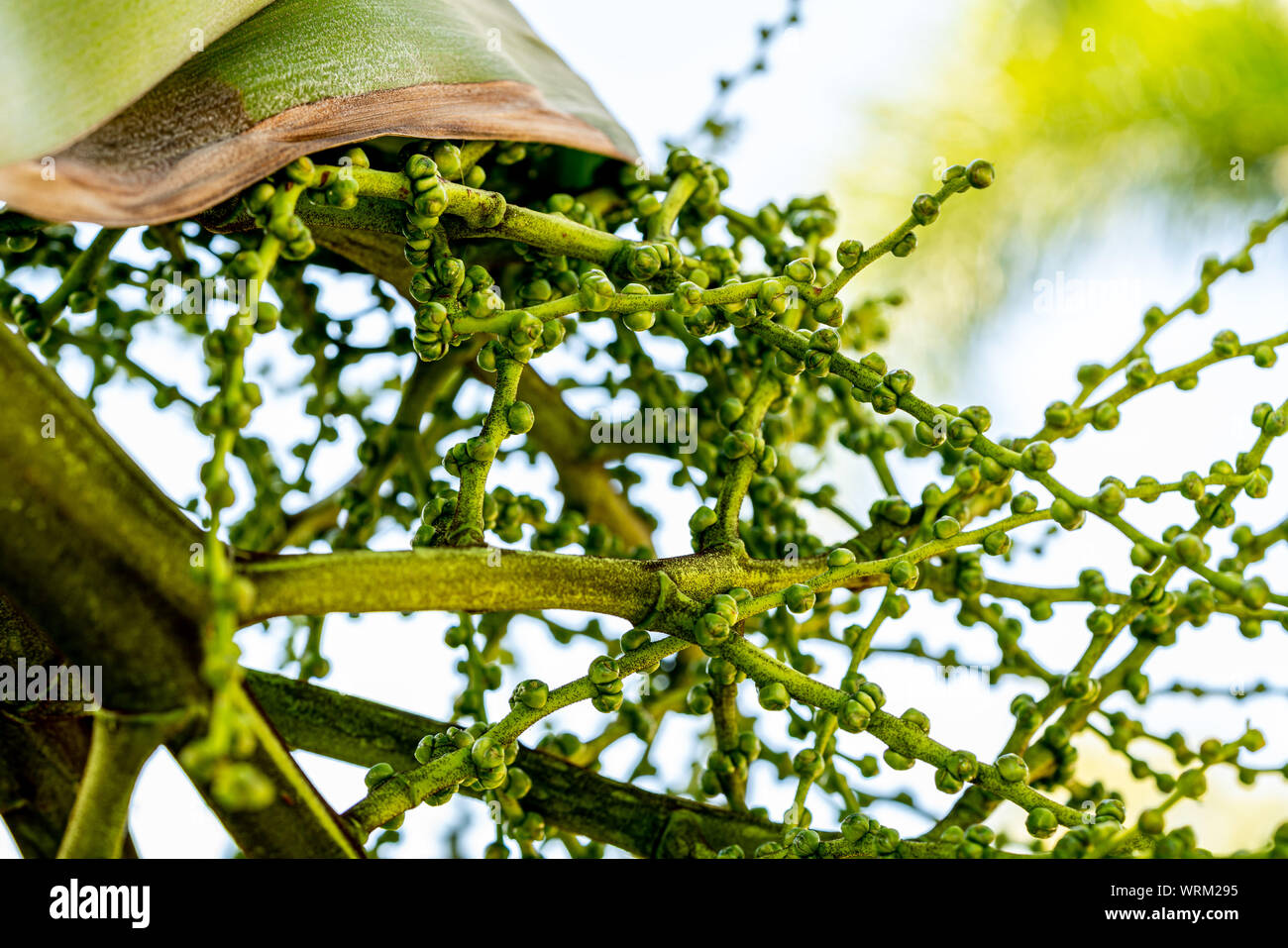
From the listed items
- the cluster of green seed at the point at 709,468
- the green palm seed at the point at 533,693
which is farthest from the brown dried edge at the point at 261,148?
the green palm seed at the point at 533,693

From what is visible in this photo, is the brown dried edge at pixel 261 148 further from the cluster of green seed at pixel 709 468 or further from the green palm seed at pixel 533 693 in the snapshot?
the green palm seed at pixel 533 693

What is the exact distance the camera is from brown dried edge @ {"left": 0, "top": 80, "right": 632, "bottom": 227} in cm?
23

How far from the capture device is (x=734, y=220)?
0.44 metres

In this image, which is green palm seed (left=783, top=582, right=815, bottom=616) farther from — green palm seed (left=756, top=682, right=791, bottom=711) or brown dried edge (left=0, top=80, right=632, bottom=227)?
brown dried edge (left=0, top=80, right=632, bottom=227)

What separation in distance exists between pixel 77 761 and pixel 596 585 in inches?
6.7

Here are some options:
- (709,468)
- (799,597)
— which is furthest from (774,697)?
(709,468)

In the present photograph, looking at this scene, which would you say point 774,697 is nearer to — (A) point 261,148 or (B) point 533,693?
(B) point 533,693

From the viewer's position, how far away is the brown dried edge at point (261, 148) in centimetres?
23

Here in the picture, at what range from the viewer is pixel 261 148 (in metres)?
0.26

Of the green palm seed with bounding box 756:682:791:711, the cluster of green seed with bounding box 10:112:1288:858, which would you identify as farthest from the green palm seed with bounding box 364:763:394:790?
the green palm seed with bounding box 756:682:791:711

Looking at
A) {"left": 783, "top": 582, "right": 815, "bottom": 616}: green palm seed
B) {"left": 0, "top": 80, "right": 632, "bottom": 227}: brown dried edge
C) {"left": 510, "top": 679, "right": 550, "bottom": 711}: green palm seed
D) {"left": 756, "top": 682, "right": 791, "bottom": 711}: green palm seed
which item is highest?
{"left": 0, "top": 80, "right": 632, "bottom": 227}: brown dried edge

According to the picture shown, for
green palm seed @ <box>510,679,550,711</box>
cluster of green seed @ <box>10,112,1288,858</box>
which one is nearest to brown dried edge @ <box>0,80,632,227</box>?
cluster of green seed @ <box>10,112,1288,858</box>

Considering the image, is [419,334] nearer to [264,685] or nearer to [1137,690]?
[264,685]

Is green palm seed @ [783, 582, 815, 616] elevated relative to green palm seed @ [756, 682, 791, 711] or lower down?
elevated
